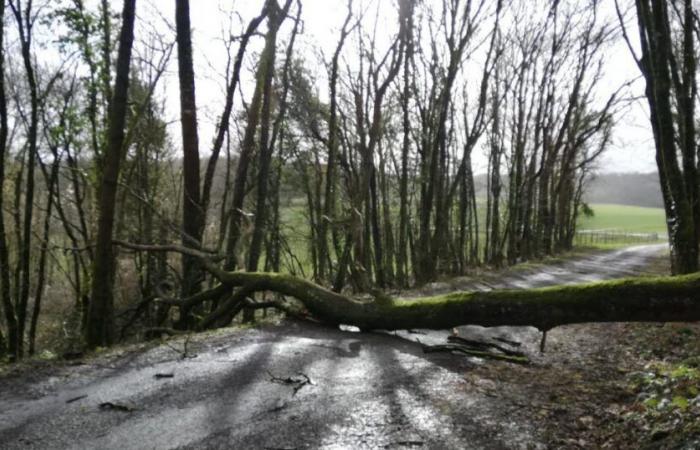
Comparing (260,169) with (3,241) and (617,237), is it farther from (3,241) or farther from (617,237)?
(617,237)

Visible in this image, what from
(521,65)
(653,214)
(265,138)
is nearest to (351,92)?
(521,65)

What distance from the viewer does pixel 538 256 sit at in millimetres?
27328

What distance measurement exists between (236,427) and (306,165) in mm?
19843

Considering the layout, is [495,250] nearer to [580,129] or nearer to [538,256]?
[538,256]

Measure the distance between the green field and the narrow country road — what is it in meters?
76.9

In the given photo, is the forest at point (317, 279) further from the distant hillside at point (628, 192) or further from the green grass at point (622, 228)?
the distant hillside at point (628, 192)

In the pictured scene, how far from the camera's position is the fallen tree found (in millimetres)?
4574

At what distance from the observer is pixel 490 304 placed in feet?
18.9

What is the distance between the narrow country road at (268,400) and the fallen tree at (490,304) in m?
0.54

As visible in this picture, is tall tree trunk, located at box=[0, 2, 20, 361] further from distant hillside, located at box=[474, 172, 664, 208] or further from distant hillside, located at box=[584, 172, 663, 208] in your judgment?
distant hillside, located at box=[584, 172, 663, 208]

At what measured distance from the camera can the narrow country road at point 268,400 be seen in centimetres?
371

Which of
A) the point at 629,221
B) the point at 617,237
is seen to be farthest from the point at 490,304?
the point at 629,221

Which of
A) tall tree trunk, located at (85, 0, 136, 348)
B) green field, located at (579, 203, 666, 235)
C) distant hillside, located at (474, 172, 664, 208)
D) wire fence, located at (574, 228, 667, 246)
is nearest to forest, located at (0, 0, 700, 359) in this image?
tall tree trunk, located at (85, 0, 136, 348)

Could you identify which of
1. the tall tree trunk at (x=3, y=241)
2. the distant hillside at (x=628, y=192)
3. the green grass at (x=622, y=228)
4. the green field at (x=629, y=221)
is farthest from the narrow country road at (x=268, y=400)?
the distant hillside at (x=628, y=192)
